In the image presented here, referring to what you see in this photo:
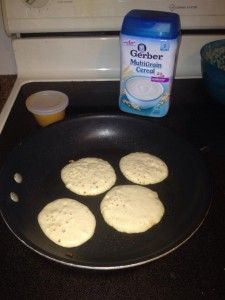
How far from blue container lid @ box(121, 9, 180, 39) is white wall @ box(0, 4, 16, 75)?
1.74ft

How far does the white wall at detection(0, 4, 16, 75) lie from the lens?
1.17 meters

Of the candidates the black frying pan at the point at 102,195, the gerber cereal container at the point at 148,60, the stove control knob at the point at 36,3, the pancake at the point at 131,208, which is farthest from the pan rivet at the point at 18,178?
the stove control knob at the point at 36,3

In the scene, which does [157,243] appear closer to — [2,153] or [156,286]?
[156,286]

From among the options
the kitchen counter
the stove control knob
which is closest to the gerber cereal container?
the stove control knob

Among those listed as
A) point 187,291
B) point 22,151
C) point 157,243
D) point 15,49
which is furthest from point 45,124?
point 187,291

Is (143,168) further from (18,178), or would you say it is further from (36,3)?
(36,3)

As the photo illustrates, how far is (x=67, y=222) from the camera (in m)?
0.74

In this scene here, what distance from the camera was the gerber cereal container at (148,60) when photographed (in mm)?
841

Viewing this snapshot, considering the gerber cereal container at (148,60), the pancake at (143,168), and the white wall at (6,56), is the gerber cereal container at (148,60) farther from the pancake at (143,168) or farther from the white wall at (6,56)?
the white wall at (6,56)

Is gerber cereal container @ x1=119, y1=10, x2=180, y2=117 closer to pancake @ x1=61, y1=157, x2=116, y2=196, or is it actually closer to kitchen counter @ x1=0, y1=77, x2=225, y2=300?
pancake @ x1=61, y1=157, x2=116, y2=196

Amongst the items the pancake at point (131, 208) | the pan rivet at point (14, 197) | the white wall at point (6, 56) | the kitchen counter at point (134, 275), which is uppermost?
the white wall at point (6, 56)

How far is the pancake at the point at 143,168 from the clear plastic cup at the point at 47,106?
0.24m

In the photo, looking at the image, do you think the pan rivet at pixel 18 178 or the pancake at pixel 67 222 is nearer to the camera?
the pancake at pixel 67 222

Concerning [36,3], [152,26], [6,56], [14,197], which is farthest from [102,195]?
[6,56]
